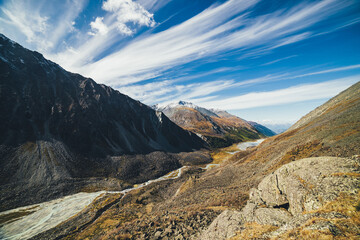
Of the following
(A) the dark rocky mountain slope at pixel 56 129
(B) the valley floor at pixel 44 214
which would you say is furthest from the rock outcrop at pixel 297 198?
(A) the dark rocky mountain slope at pixel 56 129

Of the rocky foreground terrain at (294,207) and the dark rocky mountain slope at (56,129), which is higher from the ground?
the dark rocky mountain slope at (56,129)

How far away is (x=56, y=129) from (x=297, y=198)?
107 m

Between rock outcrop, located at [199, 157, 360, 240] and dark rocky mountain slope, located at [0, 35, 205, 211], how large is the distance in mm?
71099

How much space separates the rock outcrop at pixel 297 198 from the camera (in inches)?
440

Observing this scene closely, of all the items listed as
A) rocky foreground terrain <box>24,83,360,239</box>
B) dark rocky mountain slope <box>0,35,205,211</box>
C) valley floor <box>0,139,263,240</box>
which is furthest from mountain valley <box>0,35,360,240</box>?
dark rocky mountain slope <box>0,35,205,211</box>

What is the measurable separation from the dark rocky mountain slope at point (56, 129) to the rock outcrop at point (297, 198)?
71.1m

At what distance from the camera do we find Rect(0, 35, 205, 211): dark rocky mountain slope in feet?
205

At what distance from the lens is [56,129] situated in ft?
269

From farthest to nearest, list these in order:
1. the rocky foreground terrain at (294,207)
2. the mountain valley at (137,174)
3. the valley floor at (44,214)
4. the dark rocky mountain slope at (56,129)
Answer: the dark rocky mountain slope at (56,129) < the valley floor at (44,214) < the mountain valley at (137,174) < the rocky foreground terrain at (294,207)

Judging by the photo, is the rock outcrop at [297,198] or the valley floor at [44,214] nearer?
the rock outcrop at [297,198]

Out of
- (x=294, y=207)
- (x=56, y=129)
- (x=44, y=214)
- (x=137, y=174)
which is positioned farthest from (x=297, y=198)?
(x=56, y=129)

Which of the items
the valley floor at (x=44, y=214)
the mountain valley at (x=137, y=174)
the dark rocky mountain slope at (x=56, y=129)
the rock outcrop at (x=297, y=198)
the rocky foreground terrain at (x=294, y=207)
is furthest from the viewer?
the dark rocky mountain slope at (x=56, y=129)

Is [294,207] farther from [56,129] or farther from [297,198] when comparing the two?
[56,129]

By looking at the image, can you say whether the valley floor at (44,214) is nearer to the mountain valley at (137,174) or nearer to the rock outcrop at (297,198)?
the mountain valley at (137,174)
